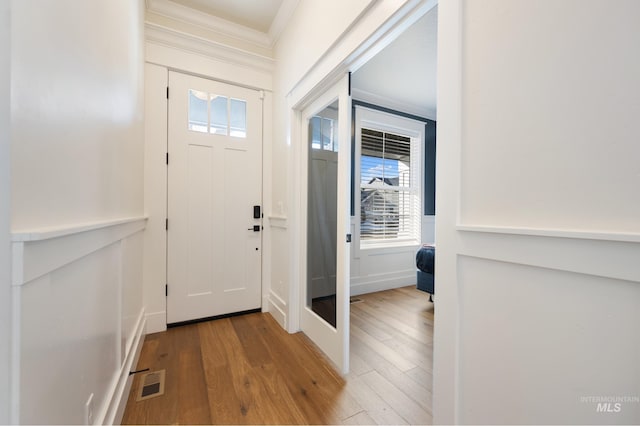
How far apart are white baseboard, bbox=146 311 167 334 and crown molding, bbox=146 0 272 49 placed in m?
2.78

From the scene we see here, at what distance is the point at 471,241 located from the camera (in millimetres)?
892

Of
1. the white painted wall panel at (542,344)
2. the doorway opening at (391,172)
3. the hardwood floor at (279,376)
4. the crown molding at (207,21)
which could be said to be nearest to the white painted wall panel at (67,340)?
the hardwood floor at (279,376)

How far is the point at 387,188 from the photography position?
372cm

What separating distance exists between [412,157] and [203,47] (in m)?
3.11

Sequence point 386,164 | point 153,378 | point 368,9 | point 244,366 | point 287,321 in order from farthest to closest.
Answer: point 386,164, point 287,321, point 244,366, point 153,378, point 368,9

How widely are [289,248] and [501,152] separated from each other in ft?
6.04

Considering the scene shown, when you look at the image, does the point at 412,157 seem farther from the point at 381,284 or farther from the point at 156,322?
the point at 156,322

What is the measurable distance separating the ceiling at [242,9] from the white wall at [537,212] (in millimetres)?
2001

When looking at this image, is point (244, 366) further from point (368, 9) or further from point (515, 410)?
point (368, 9)

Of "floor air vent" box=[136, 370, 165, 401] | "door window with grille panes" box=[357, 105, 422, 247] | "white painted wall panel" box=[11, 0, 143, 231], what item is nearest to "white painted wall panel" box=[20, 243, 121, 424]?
"white painted wall panel" box=[11, 0, 143, 231]

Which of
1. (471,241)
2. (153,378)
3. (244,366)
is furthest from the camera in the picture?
(244,366)

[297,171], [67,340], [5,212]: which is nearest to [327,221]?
[297,171]

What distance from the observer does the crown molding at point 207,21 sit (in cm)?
228

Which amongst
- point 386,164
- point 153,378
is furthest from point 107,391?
point 386,164
